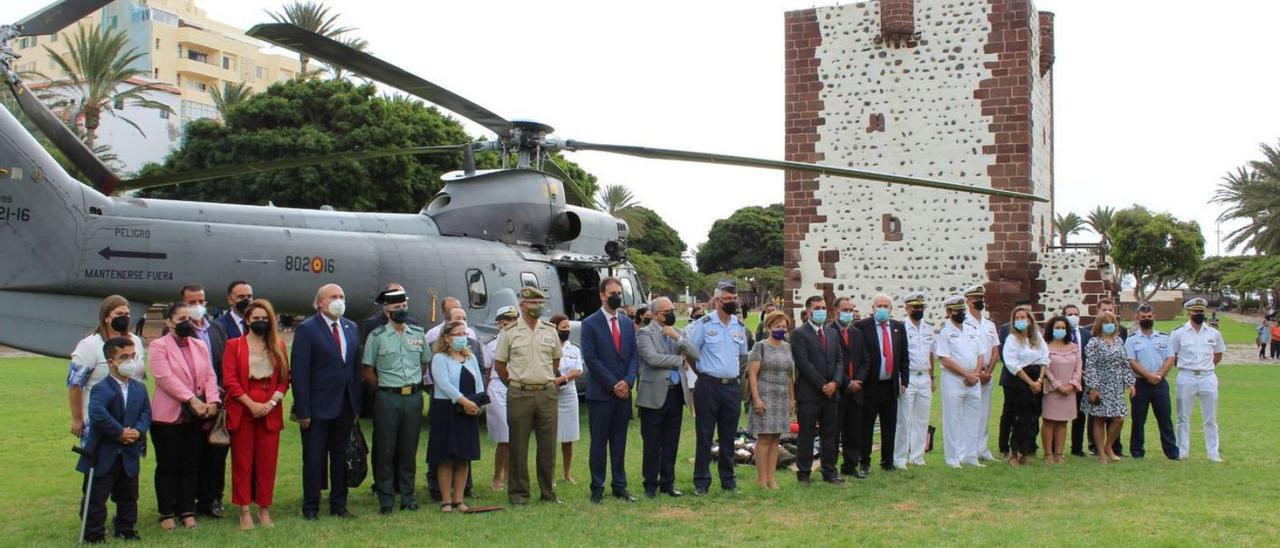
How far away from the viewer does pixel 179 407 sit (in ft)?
22.0

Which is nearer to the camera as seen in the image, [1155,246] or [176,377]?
[176,377]

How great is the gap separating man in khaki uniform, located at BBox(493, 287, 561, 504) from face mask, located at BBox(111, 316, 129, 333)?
2433mm

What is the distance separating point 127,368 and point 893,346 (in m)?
5.81

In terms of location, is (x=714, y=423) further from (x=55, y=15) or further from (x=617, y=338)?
(x=55, y=15)

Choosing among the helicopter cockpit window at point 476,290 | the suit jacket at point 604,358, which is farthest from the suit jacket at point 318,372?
the helicopter cockpit window at point 476,290

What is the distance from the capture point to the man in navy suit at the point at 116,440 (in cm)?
623

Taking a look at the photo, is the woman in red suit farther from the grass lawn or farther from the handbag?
the grass lawn

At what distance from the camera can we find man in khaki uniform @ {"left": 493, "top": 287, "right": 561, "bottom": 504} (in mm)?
7715

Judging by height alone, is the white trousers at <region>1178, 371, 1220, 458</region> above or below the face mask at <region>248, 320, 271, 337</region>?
below

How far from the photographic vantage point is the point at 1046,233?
2203 cm

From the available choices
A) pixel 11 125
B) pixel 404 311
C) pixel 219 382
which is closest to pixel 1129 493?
pixel 404 311

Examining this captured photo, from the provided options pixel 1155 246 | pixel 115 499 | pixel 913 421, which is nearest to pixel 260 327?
pixel 115 499

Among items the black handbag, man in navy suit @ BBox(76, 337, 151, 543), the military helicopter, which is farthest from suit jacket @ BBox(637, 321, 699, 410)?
the military helicopter

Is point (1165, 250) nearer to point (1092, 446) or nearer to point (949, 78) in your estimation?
point (949, 78)
